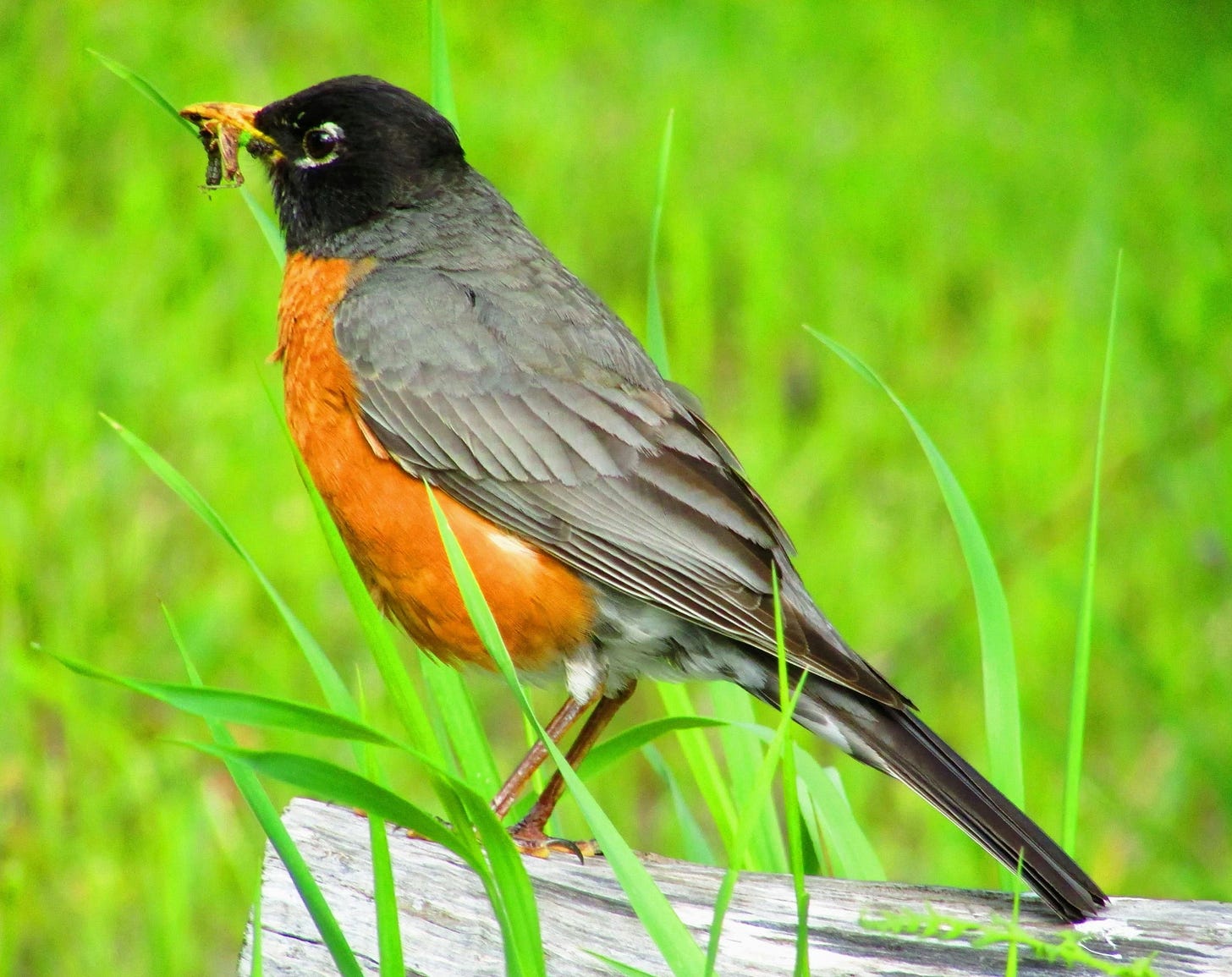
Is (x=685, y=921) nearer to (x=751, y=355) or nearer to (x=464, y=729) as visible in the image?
(x=464, y=729)

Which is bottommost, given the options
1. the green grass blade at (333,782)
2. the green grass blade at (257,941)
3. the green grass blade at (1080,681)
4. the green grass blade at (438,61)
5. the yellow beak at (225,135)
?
the green grass blade at (257,941)

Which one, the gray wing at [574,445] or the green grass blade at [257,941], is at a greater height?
the gray wing at [574,445]

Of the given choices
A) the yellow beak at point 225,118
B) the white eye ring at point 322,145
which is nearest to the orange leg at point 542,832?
the white eye ring at point 322,145

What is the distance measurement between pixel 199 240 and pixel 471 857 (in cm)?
394

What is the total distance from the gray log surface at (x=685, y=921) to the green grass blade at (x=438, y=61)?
149 cm

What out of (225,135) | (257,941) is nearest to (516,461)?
(225,135)

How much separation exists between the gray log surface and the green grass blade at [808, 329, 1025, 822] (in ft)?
0.94

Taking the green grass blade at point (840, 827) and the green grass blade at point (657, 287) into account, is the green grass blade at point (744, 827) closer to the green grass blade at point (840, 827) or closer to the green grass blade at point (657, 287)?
the green grass blade at point (840, 827)

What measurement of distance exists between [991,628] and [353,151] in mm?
1940

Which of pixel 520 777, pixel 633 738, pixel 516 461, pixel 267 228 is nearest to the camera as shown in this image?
pixel 633 738

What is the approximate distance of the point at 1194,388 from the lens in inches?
246

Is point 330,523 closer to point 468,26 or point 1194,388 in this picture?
point 1194,388

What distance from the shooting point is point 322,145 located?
375 centimetres

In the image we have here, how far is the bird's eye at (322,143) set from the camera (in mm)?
3746
